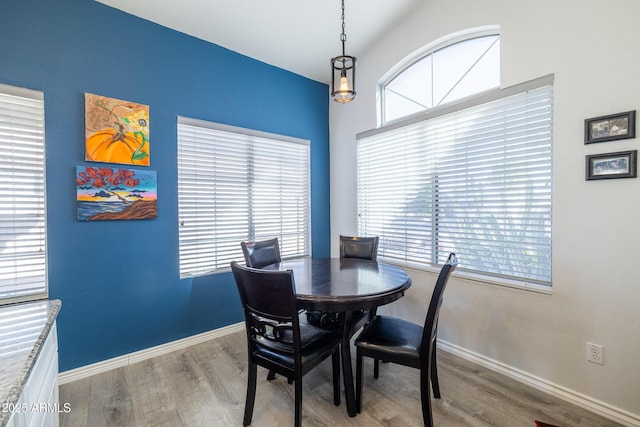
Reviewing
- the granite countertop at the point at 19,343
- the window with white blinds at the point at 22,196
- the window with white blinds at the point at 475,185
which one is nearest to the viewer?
the granite countertop at the point at 19,343

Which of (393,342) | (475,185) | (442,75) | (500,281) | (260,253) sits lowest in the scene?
(393,342)

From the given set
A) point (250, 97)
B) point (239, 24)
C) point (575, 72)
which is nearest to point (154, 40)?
point (239, 24)

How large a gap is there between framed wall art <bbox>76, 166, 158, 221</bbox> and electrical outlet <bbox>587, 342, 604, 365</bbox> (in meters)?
3.60

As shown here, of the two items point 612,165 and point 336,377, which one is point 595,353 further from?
point 336,377

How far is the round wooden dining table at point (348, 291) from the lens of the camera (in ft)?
5.60

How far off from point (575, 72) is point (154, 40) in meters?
3.49

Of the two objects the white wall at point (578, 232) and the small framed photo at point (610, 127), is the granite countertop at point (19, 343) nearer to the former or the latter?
the white wall at point (578, 232)

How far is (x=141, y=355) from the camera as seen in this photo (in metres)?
2.59

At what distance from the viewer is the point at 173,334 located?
9.15ft

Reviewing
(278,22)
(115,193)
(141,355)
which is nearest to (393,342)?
(141,355)

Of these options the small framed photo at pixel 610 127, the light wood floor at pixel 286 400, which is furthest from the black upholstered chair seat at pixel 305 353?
the small framed photo at pixel 610 127

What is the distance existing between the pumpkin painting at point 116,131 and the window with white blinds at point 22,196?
1.00 feet

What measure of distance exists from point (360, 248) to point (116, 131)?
254 centimetres

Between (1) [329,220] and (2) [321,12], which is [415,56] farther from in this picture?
(1) [329,220]
